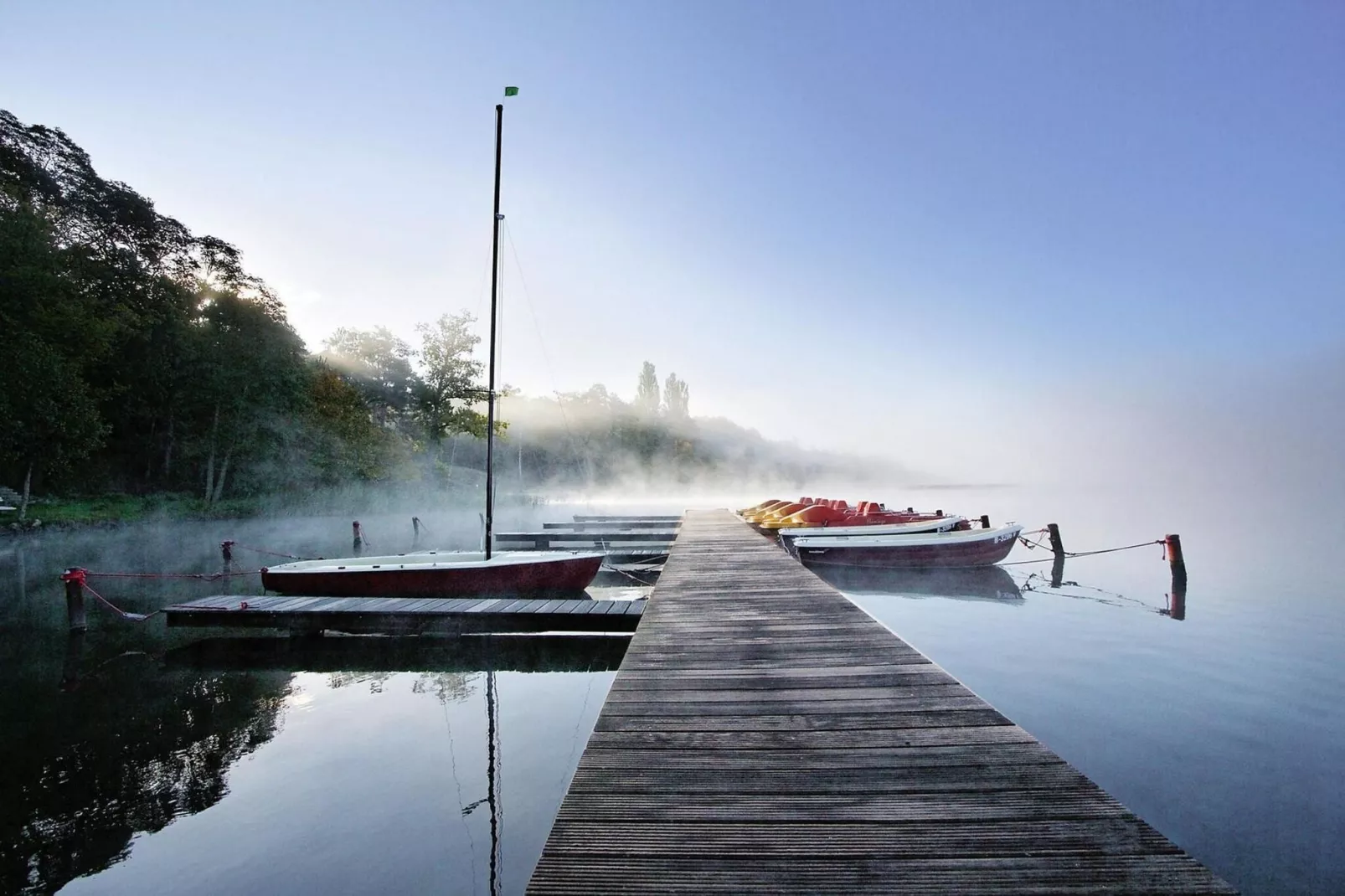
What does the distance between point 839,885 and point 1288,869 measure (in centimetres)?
581

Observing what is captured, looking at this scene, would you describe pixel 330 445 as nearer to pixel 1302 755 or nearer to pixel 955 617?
pixel 955 617

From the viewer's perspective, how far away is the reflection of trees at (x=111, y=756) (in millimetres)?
4465

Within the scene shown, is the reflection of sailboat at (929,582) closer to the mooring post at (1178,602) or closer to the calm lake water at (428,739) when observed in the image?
the calm lake water at (428,739)

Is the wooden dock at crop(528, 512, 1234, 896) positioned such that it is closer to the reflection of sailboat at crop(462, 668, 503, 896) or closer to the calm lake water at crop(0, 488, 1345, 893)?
the reflection of sailboat at crop(462, 668, 503, 896)

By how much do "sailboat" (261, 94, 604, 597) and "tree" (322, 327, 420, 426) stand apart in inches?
1702

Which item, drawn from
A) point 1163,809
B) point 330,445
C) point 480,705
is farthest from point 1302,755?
point 330,445

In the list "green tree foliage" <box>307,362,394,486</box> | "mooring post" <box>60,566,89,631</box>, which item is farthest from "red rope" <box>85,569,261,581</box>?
"green tree foliage" <box>307,362,394,486</box>

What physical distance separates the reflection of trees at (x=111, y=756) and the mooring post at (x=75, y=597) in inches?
91.3

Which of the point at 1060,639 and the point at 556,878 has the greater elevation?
the point at 556,878

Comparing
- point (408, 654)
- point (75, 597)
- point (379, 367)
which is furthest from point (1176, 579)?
point (379, 367)

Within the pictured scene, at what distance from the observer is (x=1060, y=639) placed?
39.1 ft

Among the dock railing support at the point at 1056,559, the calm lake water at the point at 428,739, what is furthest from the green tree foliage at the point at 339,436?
the dock railing support at the point at 1056,559

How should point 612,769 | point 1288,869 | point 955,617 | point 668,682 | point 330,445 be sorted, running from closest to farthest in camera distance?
point 612,769 → point 668,682 → point 1288,869 → point 955,617 → point 330,445

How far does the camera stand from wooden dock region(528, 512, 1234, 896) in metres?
2.08
